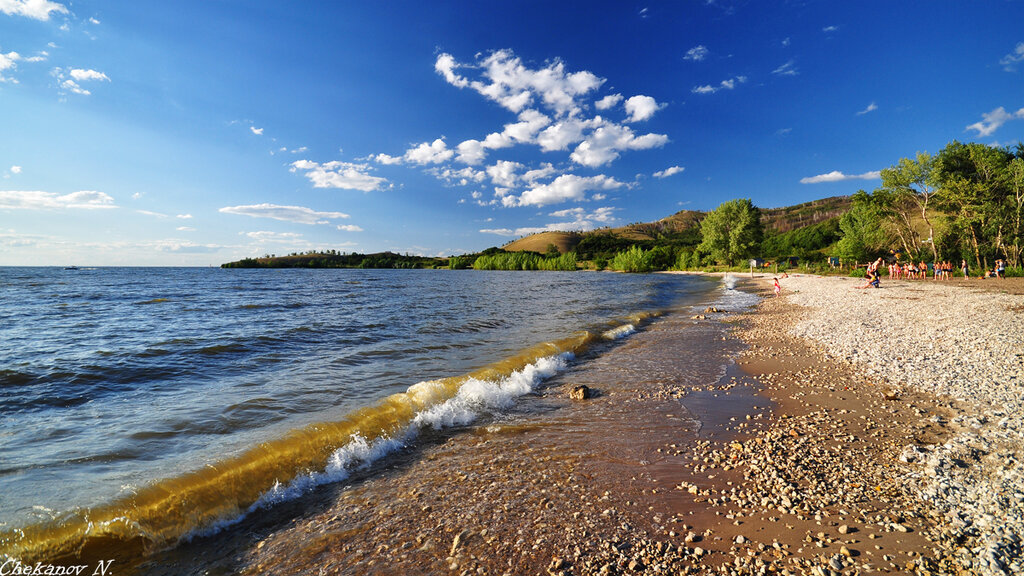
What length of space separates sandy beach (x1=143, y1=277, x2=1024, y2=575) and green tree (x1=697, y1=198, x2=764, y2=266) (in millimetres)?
96594

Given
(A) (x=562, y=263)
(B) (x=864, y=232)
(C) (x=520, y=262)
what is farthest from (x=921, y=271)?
(C) (x=520, y=262)

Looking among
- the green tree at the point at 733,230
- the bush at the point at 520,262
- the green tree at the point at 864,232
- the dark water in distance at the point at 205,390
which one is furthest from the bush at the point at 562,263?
the dark water in distance at the point at 205,390

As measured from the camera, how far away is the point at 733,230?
3740 inches

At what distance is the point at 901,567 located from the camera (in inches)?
136

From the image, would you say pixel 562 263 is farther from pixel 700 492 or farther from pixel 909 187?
pixel 700 492

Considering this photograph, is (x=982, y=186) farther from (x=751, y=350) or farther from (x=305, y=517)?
(x=305, y=517)

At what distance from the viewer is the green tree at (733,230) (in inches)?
3711

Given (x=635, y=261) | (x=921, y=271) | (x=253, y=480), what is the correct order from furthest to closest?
(x=635, y=261) < (x=921, y=271) < (x=253, y=480)

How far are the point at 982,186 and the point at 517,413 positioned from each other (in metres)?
55.6

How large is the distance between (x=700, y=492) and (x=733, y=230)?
105068mm

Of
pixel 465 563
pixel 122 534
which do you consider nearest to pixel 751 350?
pixel 465 563

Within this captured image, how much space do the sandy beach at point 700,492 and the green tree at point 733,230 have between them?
317 feet

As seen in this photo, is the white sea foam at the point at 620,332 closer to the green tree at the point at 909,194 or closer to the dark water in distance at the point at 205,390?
the dark water in distance at the point at 205,390

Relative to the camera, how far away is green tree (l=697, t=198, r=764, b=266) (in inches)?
3711
